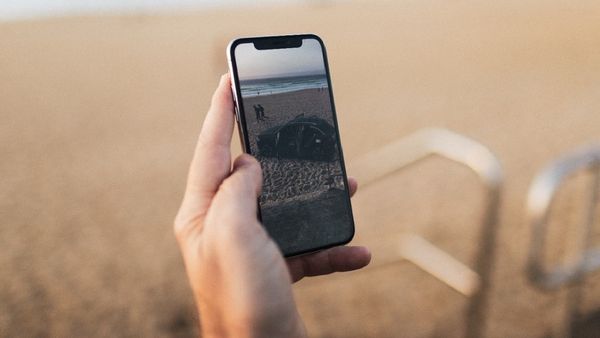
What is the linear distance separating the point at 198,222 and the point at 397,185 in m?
4.97

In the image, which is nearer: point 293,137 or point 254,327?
point 254,327

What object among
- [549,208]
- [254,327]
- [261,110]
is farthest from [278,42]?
[549,208]

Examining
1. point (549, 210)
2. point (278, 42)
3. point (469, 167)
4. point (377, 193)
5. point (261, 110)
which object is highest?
point (278, 42)

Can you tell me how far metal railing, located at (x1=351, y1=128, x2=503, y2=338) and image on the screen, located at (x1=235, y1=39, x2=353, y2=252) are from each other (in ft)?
3.00

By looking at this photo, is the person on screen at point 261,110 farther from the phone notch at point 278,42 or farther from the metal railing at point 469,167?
the metal railing at point 469,167

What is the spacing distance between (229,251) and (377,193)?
16.0ft

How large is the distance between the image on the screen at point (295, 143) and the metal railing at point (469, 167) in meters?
0.91

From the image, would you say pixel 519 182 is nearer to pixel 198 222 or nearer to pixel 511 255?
pixel 511 255

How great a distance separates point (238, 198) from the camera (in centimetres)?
119

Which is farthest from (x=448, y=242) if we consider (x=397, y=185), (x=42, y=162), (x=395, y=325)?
(x=42, y=162)

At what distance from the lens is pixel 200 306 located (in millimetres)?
1229

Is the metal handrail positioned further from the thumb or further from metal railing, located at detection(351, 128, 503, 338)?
the thumb

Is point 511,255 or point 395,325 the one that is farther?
point 511,255

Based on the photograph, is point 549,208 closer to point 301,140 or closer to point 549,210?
point 549,210
